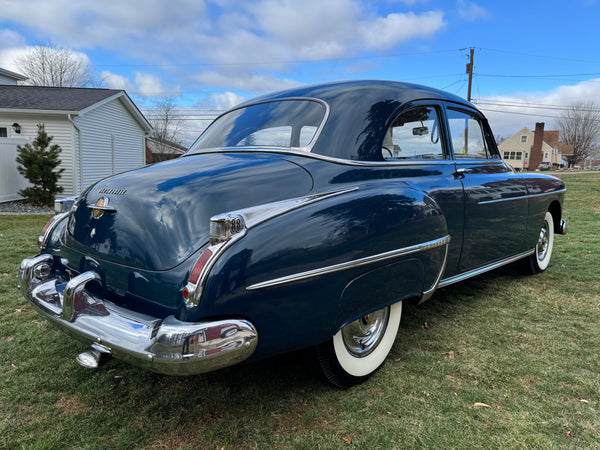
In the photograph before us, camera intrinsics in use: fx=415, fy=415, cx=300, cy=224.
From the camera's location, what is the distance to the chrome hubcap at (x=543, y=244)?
4676 millimetres

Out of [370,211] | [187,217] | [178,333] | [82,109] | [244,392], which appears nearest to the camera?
[178,333]

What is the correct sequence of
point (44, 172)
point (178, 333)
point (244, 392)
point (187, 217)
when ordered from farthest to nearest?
point (44, 172) → point (244, 392) → point (187, 217) → point (178, 333)

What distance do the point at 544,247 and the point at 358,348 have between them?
346 cm

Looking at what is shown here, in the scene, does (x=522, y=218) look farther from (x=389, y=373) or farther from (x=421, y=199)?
(x=389, y=373)

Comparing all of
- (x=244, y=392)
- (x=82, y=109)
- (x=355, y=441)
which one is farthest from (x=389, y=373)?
(x=82, y=109)

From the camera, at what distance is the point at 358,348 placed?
2412 mm

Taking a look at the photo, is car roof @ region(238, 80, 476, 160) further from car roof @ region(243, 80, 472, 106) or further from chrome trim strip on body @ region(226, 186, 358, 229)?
chrome trim strip on body @ region(226, 186, 358, 229)

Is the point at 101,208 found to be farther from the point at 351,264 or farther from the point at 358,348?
Result: the point at 358,348

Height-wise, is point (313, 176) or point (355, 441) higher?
point (313, 176)

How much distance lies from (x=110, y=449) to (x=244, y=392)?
Result: 28.0 inches

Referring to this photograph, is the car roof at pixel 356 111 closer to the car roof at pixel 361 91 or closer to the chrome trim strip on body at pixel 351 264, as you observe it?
the car roof at pixel 361 91

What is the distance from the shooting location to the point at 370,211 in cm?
213

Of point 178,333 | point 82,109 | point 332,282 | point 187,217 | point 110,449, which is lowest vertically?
point 110,449

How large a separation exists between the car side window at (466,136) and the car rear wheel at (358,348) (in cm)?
155
